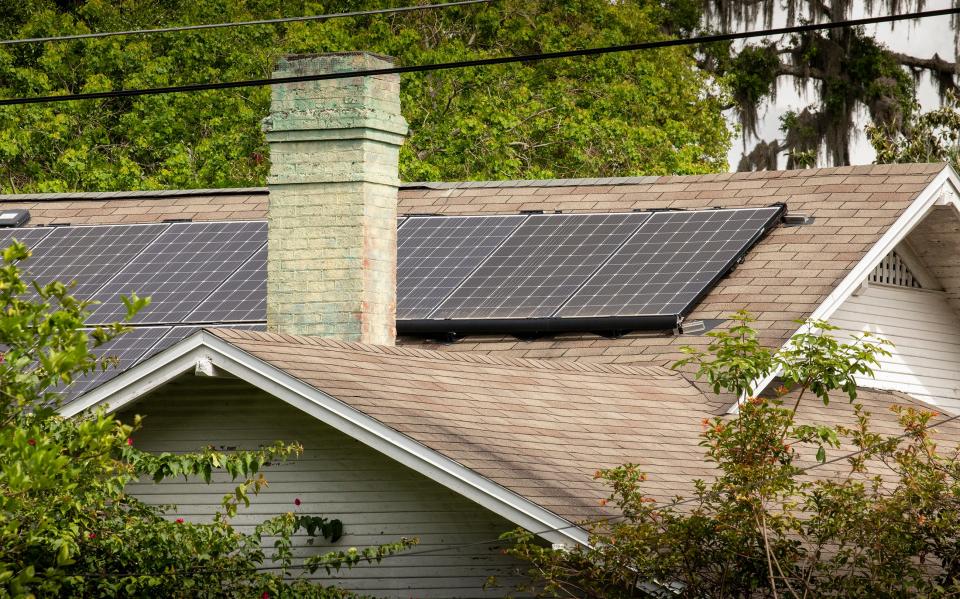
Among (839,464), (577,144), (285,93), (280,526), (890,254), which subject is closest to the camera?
(280,526)

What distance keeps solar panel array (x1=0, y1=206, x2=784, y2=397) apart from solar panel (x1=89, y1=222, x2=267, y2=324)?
0.02 metres

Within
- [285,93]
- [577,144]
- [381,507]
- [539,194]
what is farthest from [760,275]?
[577,144]

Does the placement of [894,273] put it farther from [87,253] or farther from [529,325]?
[87,253]

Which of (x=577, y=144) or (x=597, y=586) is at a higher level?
(x=577, y=144)

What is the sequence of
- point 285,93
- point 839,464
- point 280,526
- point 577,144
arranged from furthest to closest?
point 577,144 < point 285,93 < point 839,464 < point 280,526

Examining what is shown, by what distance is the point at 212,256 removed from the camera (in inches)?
823

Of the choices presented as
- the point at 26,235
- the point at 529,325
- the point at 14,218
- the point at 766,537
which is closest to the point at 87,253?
the point at 26,235

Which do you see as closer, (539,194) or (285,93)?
(285,93)

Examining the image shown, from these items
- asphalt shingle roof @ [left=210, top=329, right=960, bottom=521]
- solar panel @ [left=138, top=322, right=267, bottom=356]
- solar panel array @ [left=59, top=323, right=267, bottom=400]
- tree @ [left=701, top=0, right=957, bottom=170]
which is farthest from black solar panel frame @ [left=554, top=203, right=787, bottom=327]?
tree @ [left=701, top=0, right=957, bottom=170]

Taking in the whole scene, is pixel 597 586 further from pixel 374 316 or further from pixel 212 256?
pixel 212 256

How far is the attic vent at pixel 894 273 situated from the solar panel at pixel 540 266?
2.61 metres

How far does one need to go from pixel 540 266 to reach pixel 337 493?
6.37 meters

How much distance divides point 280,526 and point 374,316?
4.22m

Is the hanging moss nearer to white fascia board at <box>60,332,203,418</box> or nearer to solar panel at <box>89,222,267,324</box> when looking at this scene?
solar panel at <box>89,222,267,324</box>
